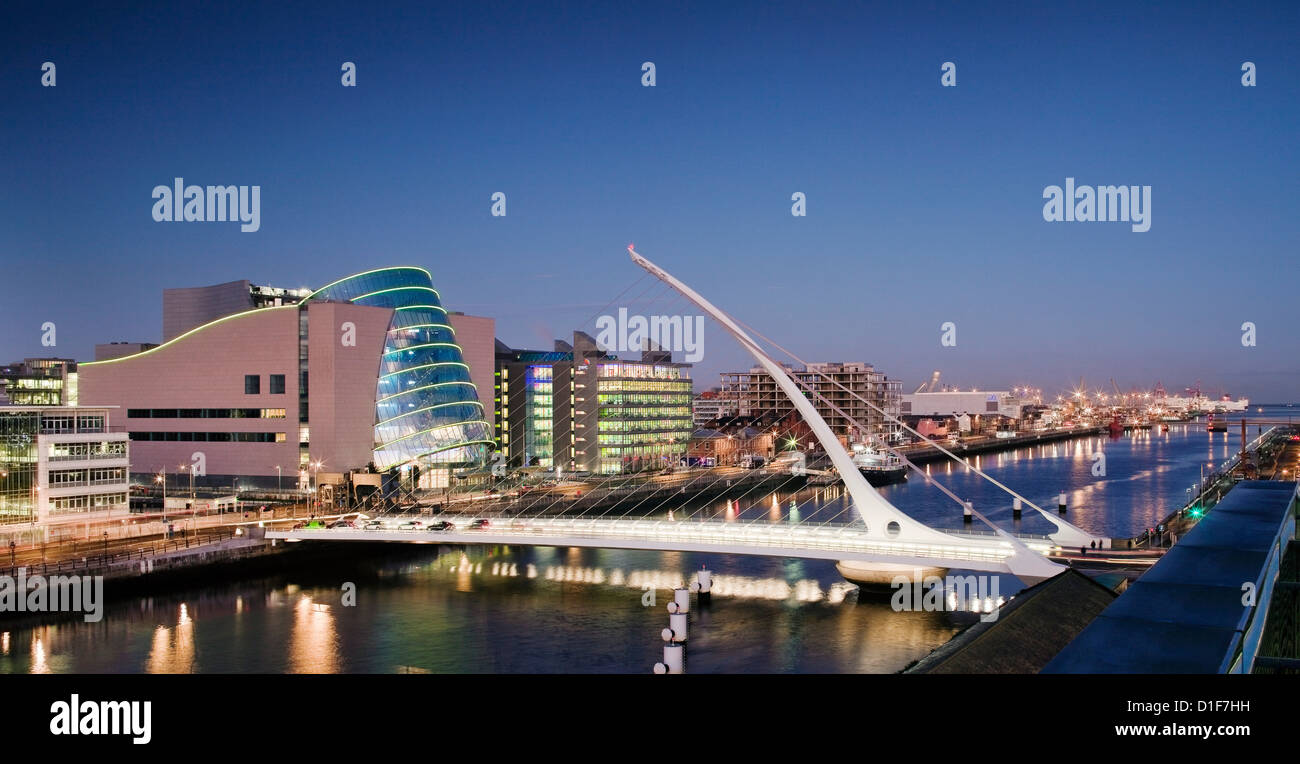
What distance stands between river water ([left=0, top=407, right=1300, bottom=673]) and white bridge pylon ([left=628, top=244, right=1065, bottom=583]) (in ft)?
5.50

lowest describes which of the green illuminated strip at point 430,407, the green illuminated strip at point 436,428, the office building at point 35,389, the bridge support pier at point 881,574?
the bridge support pier at point 881,574

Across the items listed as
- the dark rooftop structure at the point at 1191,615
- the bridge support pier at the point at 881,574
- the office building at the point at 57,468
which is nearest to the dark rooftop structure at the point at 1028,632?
the bridge support pier at the point at 881,574

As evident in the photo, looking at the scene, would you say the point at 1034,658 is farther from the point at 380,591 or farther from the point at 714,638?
the point at 380,591

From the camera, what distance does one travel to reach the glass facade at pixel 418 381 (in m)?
42.2

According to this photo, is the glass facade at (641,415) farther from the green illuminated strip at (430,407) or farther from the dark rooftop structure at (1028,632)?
the dark rooftop structure at (1028,632)

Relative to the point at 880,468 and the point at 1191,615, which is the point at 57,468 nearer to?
the point at 1191,615

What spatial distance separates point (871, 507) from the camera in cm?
2198

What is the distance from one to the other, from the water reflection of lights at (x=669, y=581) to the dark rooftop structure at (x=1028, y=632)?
5445 mm

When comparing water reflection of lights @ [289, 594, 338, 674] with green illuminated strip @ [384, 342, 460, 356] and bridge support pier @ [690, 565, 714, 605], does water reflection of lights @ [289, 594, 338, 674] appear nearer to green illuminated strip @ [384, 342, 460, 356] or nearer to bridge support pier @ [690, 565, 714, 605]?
bridge support pier @ [690, 565, 714, 605]

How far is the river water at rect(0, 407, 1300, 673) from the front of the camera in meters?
17.9

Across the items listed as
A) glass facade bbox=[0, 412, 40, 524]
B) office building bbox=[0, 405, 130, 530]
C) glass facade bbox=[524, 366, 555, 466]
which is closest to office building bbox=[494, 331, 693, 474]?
glass facade bbox=[524, 366, 555, 466]

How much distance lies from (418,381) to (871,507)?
2658 cm
